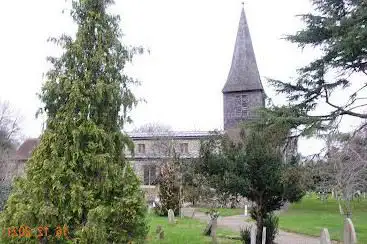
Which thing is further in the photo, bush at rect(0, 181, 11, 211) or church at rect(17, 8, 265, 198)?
church at rect(17, 8, 265, 198)

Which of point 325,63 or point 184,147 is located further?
point 184,147

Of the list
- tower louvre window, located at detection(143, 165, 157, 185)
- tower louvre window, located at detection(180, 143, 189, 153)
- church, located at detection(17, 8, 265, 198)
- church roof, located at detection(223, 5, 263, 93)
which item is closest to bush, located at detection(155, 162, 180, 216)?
church, located at detection(17, 8, 265, 198)

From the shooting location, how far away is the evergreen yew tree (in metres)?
8.32

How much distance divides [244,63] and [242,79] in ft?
5.49

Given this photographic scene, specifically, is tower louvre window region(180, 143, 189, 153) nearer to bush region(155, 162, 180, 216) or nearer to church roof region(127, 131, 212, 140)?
church roof region(127, 131, 212, 140)

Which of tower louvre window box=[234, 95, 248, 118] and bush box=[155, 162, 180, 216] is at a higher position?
tower louvre window box=[234, 95, 248, 118]

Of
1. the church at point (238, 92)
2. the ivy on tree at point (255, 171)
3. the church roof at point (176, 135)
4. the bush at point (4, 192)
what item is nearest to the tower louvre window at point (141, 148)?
the church roof at point (176, 135)

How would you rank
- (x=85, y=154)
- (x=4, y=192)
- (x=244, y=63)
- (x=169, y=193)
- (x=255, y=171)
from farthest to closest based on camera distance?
(x=244, y=63) → (x=169, y=193) → (x=4, y=192) → (x=255, y=171) → (x=85, y=154)

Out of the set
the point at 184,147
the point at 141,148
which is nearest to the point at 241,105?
the point at 184,147

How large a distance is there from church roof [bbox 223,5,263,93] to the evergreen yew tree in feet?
120

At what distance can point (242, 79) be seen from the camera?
4544cm

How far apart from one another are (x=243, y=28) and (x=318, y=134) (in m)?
35.3

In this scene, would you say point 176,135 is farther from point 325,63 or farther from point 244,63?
point 325,63

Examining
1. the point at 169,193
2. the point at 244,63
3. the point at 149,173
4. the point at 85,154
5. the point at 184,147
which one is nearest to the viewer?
the point at 85,154
